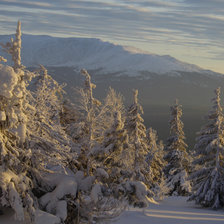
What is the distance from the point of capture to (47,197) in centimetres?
942

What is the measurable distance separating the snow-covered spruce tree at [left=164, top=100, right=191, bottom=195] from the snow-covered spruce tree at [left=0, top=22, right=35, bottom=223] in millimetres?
27828

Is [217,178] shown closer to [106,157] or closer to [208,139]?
[208,139]

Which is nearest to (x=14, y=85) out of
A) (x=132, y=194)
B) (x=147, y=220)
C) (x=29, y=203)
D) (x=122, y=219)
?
(x=29, y=203)

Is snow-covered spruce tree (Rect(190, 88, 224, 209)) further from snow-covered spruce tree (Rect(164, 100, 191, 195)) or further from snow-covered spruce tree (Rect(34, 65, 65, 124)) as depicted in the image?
snow-covered spruce tree (Rect(34, 65, 65, 124))

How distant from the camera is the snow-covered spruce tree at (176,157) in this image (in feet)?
116

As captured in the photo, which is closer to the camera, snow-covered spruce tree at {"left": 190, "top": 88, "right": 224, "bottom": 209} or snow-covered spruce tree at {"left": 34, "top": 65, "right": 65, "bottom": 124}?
snow-covered spruce tree at {"left": 34, "top": 65, "right": 65, "bottom": 124}

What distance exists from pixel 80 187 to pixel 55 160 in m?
1.29

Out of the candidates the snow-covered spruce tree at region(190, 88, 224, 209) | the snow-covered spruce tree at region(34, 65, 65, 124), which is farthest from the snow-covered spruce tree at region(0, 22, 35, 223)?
the snow-covered spruce tree at region(190, 88, 224, 209)

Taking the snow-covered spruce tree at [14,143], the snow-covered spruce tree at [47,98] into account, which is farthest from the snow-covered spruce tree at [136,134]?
the snow-covered spruce tree at [14,143]

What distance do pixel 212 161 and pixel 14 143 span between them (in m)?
21.5

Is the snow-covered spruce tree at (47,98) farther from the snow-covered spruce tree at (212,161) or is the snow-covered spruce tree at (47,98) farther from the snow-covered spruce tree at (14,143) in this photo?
the snow-covered spruce tree at (212,161)

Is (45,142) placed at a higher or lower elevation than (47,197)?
higher

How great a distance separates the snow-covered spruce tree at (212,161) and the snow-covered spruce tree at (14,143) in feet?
67.5

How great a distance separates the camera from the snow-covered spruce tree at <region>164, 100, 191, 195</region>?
1390 inches
